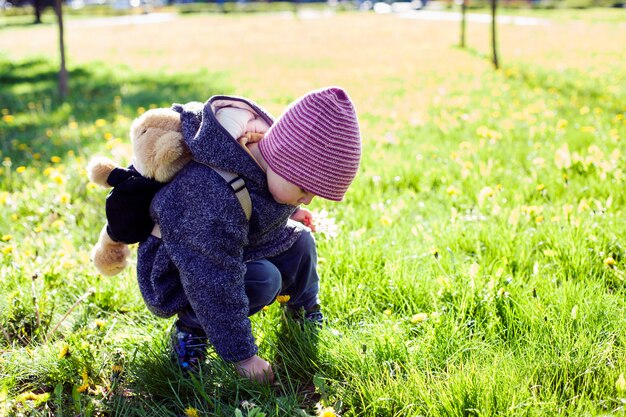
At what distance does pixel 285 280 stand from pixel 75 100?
7.71 metres

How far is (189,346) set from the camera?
2217mm

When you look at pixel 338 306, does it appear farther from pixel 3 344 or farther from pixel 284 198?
pixel 3 344

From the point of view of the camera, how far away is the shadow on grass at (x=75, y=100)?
5879 mm

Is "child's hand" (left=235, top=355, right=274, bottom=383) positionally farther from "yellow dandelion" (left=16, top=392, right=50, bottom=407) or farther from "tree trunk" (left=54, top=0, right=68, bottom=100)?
"tree trunk" (left=54, top=0, right=68, bottom=100)

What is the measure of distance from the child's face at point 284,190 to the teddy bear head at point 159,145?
0.33 m

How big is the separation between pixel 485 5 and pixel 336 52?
25250 mm

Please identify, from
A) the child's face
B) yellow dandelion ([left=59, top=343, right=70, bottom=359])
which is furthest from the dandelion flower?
yellow dandelion ([left=59, top=343, right=70, bottom=359])

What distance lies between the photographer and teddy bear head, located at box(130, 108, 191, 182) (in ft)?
6.43

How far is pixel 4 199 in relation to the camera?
3352 mm

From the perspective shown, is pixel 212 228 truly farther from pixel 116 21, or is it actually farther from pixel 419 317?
pixel 116 21

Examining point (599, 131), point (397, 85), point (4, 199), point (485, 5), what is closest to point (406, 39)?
point (397, 85)

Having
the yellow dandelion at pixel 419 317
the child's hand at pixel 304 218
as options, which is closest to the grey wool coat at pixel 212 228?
the child's hand at pixel 304 218

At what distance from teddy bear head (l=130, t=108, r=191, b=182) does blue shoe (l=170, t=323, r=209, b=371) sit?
631 mm

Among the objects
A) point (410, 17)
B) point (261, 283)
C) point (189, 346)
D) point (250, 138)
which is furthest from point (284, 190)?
point (410, 17)
